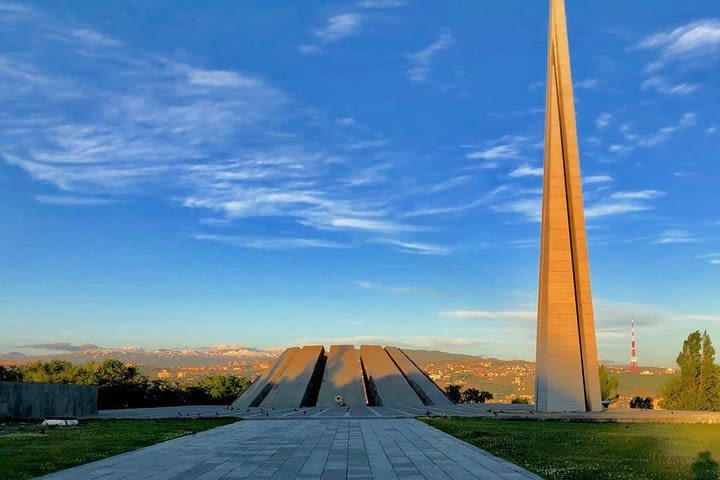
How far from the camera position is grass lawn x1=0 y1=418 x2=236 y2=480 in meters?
12.4

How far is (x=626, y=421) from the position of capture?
81.5 feet

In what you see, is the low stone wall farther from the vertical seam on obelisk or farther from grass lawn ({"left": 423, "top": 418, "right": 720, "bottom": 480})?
the vertical seam on obelisk

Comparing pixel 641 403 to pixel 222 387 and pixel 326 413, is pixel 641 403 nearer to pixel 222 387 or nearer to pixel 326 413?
pixel 326 413

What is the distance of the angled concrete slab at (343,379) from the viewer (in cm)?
3900

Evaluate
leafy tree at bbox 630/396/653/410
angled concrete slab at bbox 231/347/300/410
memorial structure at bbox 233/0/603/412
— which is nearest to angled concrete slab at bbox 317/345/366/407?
memorial structure at bbox 233/0/603/412

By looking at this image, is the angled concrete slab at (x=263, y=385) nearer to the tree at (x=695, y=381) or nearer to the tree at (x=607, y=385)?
the tree at (x=607, y=385)

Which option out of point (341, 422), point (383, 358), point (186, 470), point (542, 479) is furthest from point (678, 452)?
point (383, 358)

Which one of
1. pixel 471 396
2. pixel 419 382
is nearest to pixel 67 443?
pixel 419 382

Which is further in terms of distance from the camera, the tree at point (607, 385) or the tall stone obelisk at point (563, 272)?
the tree at point (607, 385)

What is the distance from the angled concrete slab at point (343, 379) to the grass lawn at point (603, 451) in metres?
18.5

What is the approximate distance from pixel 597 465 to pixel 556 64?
86.4ft

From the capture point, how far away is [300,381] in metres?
41.0

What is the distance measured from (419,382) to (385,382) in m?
2.81

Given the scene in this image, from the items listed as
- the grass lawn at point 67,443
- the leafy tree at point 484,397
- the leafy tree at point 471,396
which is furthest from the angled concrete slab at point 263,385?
the leafy tree at point 484,397
